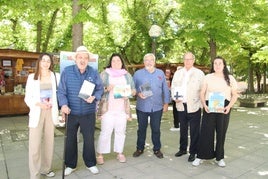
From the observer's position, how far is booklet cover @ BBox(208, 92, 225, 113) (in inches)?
178

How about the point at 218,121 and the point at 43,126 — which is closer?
the point at 43,126

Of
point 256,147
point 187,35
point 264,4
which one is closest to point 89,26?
point 187,35

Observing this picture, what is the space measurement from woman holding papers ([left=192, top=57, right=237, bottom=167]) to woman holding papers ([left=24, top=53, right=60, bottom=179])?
2.47 metres

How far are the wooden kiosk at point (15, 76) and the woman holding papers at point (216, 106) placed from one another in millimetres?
7709

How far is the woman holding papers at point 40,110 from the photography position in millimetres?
3951

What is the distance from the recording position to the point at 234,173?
4469 millimetres

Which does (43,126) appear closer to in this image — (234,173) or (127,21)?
(234,173)

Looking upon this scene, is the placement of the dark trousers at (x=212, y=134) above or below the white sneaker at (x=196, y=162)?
above

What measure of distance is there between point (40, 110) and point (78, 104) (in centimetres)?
56

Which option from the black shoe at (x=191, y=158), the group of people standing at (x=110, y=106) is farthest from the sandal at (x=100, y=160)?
the black shoe at (x=191, y=158)

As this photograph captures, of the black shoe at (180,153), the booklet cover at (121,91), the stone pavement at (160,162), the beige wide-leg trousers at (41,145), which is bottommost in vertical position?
the stone pavement at (160,162)

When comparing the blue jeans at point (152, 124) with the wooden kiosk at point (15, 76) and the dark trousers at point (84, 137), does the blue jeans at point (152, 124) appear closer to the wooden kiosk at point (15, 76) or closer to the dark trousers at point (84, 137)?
the dark trousers at point (84, 137)

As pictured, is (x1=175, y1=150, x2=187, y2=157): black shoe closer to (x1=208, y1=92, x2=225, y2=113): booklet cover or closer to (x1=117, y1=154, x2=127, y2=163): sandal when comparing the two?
(x1=117, y1=154, x2=127, y2=163): sandal

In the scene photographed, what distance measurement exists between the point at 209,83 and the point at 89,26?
16.0 m
